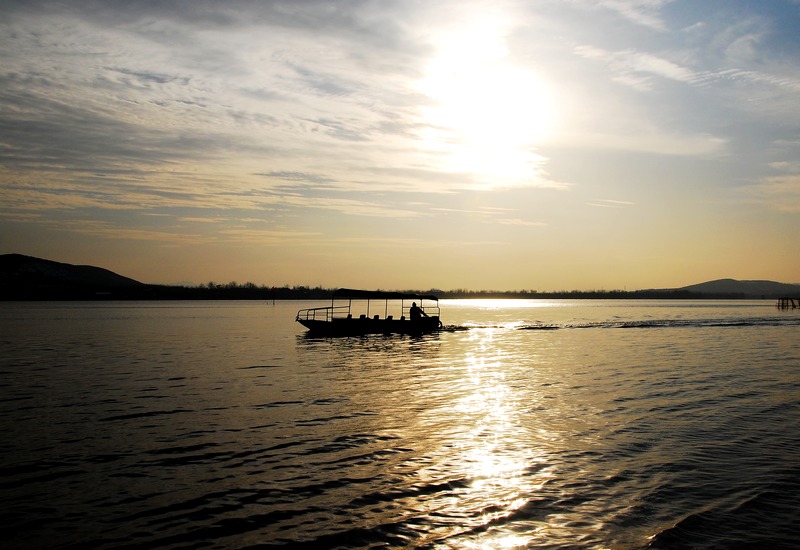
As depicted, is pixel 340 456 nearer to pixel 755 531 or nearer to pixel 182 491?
pixel 182 491

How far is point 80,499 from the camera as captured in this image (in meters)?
13.6

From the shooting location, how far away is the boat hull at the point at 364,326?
219 feet

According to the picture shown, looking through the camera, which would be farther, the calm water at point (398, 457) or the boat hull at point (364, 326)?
the boat hull at point (364, 326)

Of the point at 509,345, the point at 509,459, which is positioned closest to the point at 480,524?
the point at 509,459

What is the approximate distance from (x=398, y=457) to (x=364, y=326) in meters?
51.4

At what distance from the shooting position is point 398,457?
17.3 meters

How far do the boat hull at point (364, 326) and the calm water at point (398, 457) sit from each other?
29.1 m

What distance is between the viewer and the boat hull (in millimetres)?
66812

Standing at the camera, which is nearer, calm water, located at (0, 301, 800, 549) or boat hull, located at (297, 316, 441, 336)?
calm water, located at (0, 301, 800, 549)

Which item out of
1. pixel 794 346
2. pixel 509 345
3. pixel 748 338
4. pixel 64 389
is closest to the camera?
pixel 64 389

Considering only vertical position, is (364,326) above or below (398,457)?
above

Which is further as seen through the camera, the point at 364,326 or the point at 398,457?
the point at 364,326

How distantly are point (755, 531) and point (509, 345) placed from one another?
4807 centimetres

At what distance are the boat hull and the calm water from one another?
95.3ft
